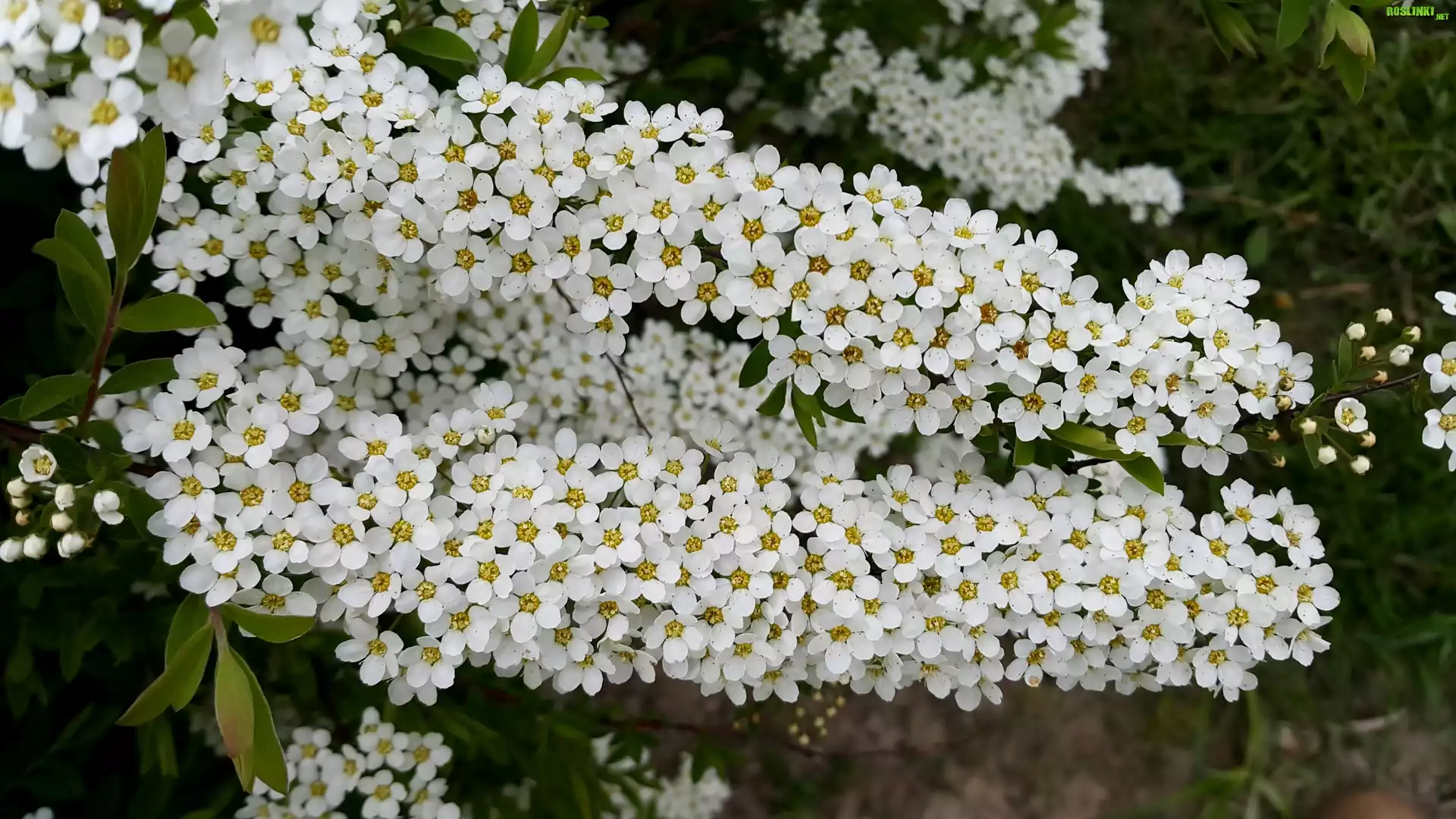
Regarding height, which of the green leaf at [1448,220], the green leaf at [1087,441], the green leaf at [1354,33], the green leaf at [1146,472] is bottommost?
the green leaf at [1448,220]

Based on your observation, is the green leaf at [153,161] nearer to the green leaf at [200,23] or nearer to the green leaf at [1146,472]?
the green leaf at [200,23]

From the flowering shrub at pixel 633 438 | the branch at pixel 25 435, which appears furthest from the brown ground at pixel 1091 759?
the branch at pixel 25 435

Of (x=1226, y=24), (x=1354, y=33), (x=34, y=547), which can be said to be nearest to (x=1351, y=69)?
(x=1354, y=33)

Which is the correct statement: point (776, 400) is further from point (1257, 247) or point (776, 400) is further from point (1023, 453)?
point (1257, 247)

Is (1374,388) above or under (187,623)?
above

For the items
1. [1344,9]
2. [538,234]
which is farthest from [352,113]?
[1344,9]
